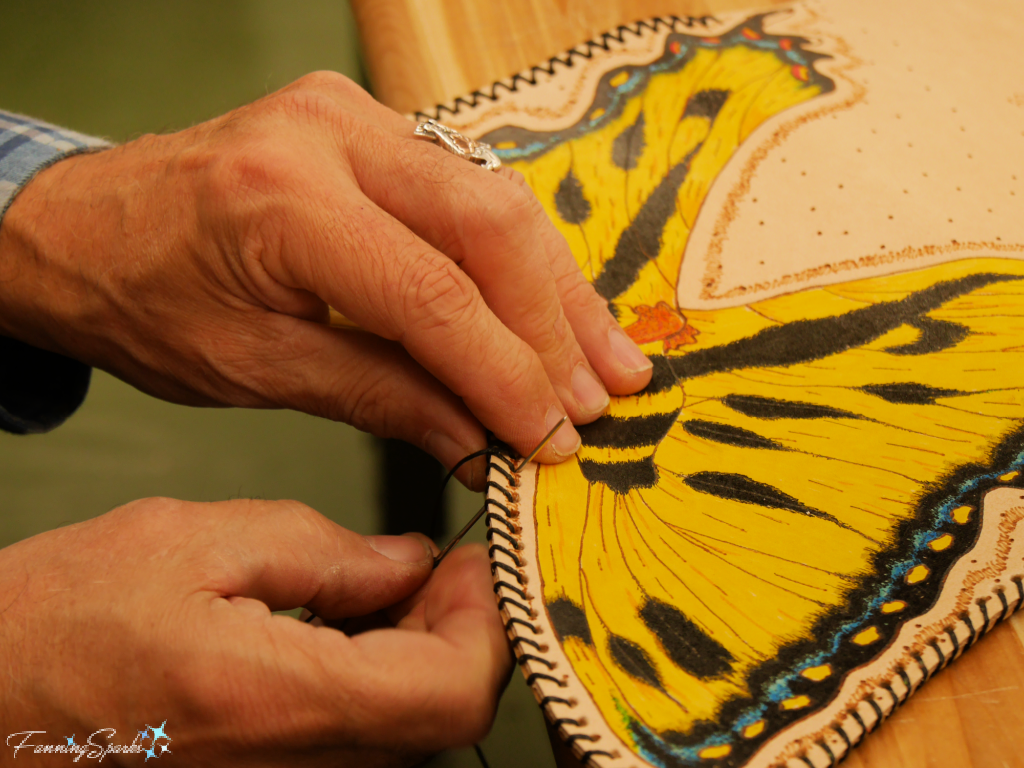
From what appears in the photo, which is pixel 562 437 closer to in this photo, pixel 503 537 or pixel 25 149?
pixel 503 537

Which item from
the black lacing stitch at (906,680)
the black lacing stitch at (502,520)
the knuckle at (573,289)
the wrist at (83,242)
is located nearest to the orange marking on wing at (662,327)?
the knuckle at (573,289)

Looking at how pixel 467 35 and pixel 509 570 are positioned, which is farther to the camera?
pixel 467 35

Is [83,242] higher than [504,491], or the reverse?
[83,242]

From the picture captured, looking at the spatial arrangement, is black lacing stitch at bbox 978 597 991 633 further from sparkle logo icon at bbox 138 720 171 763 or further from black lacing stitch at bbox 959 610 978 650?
sparkle logo icon at bbox 138 720 171 763

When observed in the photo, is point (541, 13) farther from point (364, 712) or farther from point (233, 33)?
point (364, 712)

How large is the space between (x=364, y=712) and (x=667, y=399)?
470 millimetres

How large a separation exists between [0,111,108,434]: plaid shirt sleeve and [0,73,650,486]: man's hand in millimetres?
25

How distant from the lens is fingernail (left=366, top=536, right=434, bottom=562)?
683 mm

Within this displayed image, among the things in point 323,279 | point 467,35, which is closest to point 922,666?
point 323,279

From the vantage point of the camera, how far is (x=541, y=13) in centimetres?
121

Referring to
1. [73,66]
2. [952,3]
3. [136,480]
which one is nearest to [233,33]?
[73,66]

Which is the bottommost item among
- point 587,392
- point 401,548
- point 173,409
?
point 173,409

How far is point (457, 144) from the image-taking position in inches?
31.6

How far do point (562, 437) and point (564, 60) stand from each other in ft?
2.29
